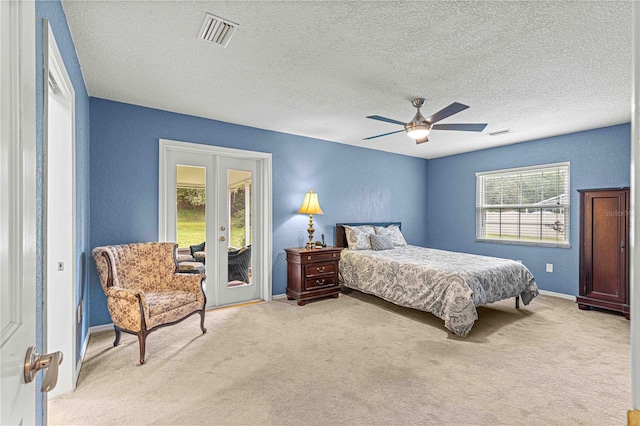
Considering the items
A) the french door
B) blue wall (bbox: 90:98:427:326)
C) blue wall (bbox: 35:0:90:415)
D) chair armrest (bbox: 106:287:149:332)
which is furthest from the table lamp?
blue wall (bbox: 35:0:90:415)

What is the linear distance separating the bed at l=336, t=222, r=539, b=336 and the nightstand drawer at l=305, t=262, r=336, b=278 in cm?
27

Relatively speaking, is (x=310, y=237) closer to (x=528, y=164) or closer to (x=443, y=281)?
(x=443, y=281)

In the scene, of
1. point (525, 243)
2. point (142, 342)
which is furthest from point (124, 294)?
point (525, 243)

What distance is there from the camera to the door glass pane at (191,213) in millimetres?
3980

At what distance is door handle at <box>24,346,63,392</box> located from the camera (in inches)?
28.7

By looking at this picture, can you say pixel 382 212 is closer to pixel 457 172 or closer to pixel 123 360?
pixel 457 172

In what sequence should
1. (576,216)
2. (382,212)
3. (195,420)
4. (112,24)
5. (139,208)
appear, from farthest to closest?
(382,212)
(576,216)
(139,208)
(112,24)
(195,420)

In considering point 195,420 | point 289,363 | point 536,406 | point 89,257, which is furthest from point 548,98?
point 89,257

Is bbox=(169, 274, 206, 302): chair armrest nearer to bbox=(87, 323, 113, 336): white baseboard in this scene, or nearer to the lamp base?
bbox=(87, 323, 113, 336): white baseboard

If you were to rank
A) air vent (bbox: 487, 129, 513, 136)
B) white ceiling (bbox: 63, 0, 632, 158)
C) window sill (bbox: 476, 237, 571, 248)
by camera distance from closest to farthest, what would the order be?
white ceiling (bbox: 63, 0, 632, 158), air vent (bbox: 487, 129, 513, 136), window sill (bbox: 476, 237, 571, 248)

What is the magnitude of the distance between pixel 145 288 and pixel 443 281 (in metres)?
3.10

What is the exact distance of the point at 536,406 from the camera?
2.12m

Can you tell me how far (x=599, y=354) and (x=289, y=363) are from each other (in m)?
2.75

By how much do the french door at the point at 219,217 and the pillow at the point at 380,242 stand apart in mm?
1708
